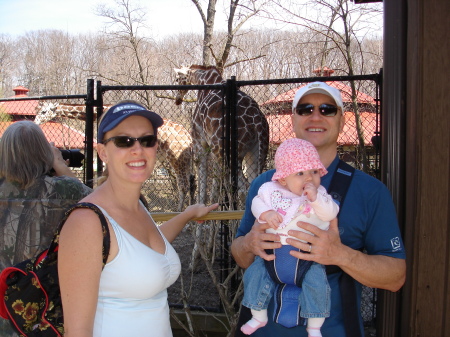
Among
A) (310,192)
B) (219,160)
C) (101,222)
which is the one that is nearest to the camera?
(101,222)

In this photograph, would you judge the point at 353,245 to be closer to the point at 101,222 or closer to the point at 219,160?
the point at 101,222

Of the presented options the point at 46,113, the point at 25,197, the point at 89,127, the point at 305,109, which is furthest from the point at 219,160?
the point at 46,113

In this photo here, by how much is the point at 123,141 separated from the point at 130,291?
58cm

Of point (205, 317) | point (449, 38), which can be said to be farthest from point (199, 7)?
point (449, 38)

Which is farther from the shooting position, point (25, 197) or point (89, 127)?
point (89, 127)

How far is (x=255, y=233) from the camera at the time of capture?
1.92 m

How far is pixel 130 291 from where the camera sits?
1.59 meters

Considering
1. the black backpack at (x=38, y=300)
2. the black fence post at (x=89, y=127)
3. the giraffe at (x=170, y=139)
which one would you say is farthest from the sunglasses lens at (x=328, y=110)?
the giraffe at (x=170, y=139)

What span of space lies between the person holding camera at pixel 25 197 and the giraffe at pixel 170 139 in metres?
4.91

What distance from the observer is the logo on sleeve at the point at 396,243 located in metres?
1.80

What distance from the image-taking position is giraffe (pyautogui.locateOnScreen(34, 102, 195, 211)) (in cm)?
791

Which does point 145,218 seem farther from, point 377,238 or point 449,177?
point 449,177

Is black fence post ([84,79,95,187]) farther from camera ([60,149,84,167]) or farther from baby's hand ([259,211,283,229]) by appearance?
baby's hand ([259,211,283,229])

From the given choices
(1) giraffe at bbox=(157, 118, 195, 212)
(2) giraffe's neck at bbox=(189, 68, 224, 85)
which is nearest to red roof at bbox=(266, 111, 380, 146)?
(2) giraffe's neck at bbox=(189, 68, 224, 85)
